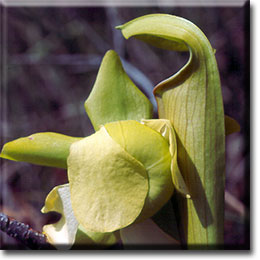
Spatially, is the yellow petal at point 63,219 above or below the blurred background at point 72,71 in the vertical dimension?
below

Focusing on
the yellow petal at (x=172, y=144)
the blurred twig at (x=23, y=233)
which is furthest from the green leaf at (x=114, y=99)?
the blurred twig at (x=23, y=233)

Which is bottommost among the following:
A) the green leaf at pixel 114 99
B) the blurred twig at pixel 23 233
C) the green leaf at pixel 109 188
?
the blurred twig at pixel 23 233

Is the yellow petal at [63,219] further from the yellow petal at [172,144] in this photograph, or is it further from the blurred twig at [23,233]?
the yellow petal at [172,144]

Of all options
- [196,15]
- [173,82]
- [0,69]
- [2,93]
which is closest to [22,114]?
A: [2,93]

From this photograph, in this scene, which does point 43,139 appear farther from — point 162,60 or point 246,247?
point 162,60

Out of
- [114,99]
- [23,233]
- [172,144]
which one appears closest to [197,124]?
[172,144]

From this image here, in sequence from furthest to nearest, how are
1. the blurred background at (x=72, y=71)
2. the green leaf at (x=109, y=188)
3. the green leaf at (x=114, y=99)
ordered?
the blurred background at (x=72, y=71)
the green leaf at (x=114, y=99)
the green leaf at (x=109, y=188)

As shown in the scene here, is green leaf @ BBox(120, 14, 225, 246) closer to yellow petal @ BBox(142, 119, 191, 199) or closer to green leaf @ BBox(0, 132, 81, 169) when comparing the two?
yellow petal @ BBox(142, 119, 191, 199)
